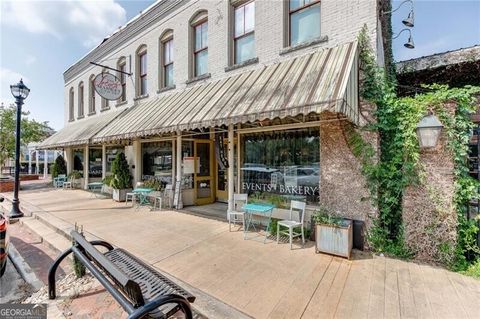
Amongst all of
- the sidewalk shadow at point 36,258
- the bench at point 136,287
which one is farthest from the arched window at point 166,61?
the bench at point 136,287

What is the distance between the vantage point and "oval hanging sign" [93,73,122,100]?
10.1 m

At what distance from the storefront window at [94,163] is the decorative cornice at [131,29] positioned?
211 inches

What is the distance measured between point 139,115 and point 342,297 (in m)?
8.74

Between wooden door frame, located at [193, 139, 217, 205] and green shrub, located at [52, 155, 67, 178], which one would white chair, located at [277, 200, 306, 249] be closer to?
wooden door frame, located at [193, 139, 217, 205]

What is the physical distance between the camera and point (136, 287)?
94.2 inches

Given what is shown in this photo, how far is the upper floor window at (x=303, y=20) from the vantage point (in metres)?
6.33

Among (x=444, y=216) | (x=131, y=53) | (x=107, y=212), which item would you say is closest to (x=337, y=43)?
(x=444, y=216)

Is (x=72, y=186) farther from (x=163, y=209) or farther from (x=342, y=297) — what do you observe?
(x=342, y=297)

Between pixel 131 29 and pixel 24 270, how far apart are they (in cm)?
1093

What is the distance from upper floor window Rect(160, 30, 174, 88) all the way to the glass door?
305 cm

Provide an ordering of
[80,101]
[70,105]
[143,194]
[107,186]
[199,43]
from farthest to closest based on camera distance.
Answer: [70,105]
[80,101]
[107,186]
[143,194]
[199,43]

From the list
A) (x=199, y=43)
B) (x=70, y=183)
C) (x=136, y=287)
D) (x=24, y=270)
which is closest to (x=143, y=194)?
(x=24, y=270)

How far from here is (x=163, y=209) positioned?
9117mm

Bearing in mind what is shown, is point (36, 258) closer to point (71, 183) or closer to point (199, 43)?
point (199, 43)
